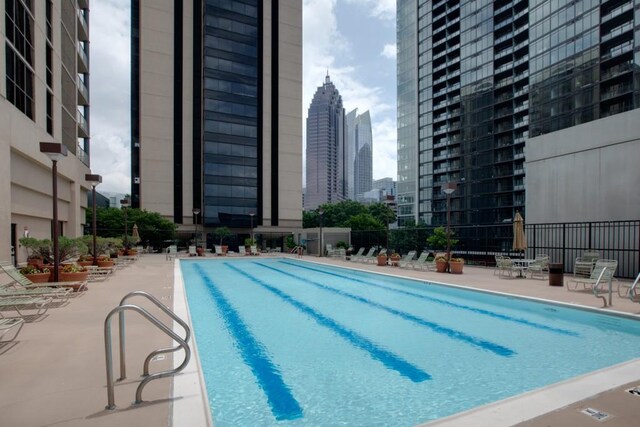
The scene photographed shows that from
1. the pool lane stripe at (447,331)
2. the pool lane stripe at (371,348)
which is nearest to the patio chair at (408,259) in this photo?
the pool lane stripe at (447,331)

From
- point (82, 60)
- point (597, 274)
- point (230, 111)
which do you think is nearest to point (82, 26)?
point (82, 60)

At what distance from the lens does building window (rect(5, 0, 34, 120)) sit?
50.4 ft

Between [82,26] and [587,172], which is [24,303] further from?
[82,26]

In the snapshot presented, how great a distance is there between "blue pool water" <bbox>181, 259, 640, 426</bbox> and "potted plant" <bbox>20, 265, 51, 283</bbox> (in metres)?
3.87

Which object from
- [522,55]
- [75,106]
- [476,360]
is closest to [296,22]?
[522,55]

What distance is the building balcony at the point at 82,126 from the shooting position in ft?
93.1

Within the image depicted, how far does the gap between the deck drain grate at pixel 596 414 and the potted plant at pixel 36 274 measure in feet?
39.2

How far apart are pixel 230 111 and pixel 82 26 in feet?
86.0

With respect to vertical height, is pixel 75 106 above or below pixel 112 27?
below

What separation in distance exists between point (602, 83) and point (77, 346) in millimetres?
63701

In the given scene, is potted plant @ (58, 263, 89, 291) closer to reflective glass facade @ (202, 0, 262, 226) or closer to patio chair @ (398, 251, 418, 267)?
patio chair @ (398, 251, 418, 267)

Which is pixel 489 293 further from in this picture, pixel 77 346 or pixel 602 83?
pixel 602 83

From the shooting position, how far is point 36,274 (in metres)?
10.1

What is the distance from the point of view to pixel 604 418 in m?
3.23
